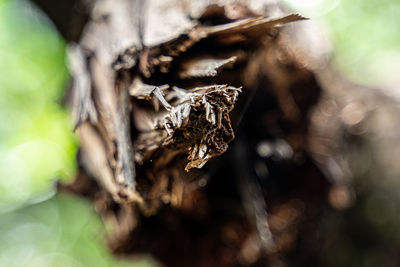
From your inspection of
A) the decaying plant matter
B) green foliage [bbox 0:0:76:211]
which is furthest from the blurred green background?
the decaying plant matter

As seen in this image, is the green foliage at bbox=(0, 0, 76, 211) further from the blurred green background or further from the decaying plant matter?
the decaying plant matter

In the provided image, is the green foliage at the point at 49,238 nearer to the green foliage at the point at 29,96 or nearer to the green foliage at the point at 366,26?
the green foliage at the point at 29,96

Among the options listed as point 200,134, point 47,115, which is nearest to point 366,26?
point 47,115

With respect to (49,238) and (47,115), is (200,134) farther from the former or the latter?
(49,238)

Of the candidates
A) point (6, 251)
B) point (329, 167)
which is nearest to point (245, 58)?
point (329, 167)

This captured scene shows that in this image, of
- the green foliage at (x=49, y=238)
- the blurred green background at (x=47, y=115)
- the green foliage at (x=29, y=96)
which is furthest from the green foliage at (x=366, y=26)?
the green foliage at (x=49, y=238)
